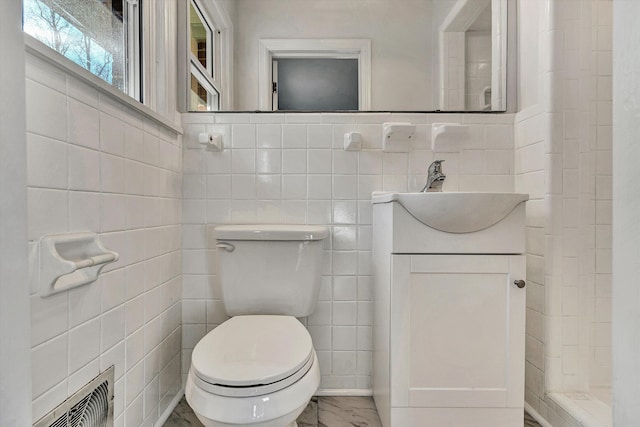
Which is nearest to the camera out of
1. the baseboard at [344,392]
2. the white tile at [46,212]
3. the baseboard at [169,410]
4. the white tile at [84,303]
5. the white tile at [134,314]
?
the white tile at [46,212]

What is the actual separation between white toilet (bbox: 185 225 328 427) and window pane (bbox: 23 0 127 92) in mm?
661

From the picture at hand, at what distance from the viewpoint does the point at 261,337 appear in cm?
105

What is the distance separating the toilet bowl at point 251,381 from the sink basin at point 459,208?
0.54 m

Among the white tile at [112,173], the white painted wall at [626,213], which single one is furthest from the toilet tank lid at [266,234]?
the white painted wall at [626,213]

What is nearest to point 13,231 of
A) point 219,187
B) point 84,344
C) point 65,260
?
point 65,260

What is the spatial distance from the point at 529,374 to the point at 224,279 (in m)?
1.27

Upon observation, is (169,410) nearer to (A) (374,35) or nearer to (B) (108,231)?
(B) (108,231)

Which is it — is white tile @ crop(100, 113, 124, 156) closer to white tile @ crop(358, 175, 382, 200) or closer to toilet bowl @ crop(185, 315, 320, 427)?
toilet bowl @ crop(185, 315, 320, 427)

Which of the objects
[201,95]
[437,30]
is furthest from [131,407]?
[437,30]

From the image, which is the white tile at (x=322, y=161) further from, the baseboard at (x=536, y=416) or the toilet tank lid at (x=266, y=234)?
the baseboard at (x=536, y=416)

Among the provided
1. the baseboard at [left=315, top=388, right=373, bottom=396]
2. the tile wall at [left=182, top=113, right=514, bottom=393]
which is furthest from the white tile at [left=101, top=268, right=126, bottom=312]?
the baseboard at [left=315, top=388, right=373, bottom=396]

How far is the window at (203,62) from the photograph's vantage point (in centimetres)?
153

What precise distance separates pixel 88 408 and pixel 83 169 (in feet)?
1.95

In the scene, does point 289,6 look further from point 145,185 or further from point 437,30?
point 145,185
